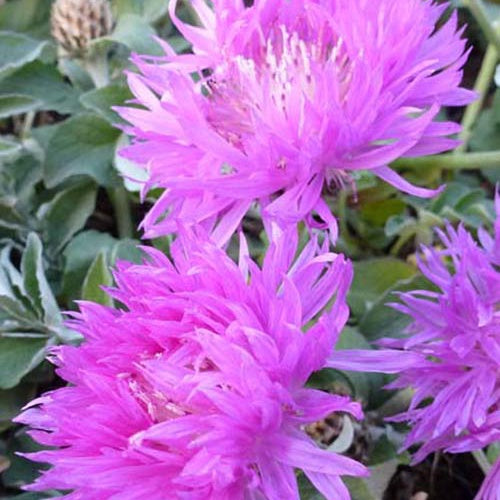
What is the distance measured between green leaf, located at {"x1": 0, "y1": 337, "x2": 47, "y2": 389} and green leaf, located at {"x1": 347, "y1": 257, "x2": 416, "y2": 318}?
34cm

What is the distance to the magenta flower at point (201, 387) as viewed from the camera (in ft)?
1.79

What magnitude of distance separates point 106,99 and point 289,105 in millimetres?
360

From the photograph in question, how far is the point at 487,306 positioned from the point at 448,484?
1.06ft

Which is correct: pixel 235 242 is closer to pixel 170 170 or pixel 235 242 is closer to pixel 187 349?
pixel 170 170

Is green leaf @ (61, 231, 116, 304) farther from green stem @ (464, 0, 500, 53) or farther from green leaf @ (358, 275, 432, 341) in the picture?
green stem @ (464, 0, 500, 53)

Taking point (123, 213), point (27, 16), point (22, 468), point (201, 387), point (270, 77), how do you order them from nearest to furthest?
point (201, 387) → point (270, 77) → point (22, 468) → point (123, 213) → point (27, 16)

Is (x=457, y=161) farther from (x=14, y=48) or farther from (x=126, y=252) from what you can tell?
(x=14, y=48)

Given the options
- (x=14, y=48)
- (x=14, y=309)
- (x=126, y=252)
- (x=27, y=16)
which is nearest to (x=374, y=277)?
(x=126, y=252)

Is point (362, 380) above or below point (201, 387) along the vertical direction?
below

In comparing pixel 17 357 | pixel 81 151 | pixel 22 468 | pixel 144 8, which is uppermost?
pixel 144 8

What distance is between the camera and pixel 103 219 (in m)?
1.14

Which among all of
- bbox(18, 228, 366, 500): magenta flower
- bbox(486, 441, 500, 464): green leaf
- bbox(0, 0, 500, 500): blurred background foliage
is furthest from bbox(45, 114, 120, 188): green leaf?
bbox(486, 441, 500, 464): green leaf

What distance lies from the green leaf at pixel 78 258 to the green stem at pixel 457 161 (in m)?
0.33

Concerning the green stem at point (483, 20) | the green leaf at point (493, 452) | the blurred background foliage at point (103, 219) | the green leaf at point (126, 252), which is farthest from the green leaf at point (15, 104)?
the green leaf at point (493, 452)
